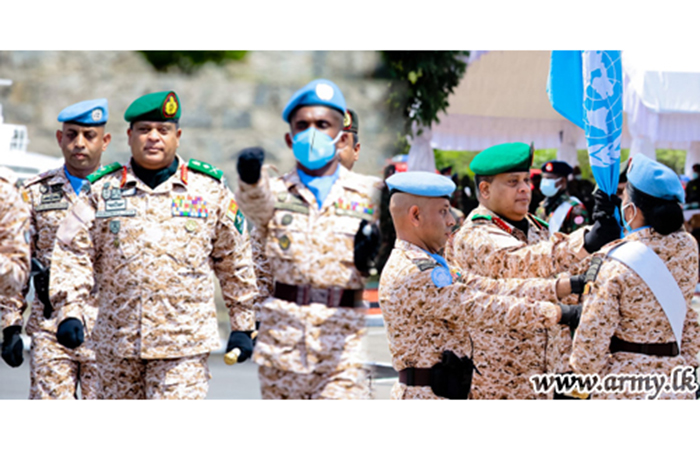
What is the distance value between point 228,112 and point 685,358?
2739mm

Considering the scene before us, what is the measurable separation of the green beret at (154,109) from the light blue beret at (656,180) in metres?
2.29

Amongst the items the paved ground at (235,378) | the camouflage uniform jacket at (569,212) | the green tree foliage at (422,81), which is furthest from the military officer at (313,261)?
the camouflage uniform jacket at (569,212)

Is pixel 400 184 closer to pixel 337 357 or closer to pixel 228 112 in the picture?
pixel 337 357

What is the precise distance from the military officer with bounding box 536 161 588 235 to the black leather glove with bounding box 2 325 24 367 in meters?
3.55

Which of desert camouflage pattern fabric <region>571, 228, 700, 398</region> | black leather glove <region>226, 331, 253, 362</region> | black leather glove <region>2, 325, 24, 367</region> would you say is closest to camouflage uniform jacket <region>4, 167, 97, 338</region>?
black leather glove <region>2, 325, 24, 367</region>

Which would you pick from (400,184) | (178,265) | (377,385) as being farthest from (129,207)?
(377,385)

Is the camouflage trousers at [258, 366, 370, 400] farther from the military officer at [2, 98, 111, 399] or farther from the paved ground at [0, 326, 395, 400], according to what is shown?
the military officer at [2, 98, 111, 399]

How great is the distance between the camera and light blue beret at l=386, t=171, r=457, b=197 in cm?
411

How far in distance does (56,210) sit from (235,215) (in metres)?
1.11

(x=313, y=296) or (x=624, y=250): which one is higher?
(x=624, y=250)

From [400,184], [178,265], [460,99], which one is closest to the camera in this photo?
[400,184]

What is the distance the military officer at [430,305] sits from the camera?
3926mm

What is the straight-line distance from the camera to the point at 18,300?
489 centimetres

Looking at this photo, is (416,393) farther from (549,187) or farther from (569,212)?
(549,187)
